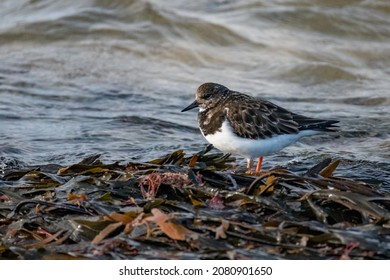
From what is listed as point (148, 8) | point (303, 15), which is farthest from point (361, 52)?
point (148, 8)

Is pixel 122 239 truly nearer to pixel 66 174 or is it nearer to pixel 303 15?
pixel 66 174

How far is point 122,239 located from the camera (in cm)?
281

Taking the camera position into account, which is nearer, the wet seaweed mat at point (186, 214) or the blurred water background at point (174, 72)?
the wet seaweed mat at point (186, 214)

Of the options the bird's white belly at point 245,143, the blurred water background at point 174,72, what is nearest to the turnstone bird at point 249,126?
the bird's white belly at point 245,143

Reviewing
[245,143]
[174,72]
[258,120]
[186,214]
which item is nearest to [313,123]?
[258,120]

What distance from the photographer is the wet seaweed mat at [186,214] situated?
9.04 feet

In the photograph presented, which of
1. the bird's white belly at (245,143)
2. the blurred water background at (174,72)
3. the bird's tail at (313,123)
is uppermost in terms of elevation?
the bird's tail at (313,123)

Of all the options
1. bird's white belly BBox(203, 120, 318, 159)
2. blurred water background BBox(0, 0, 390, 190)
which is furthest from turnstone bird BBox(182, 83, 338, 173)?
blurred water background BBox(0, 0, 390, 190)

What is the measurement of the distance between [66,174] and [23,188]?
253 mm

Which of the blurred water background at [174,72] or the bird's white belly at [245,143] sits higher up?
the bird's white belly at [245,143]

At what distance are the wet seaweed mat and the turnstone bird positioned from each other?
0.42 meters

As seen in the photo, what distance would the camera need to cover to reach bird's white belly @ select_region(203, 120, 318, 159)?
4.02m

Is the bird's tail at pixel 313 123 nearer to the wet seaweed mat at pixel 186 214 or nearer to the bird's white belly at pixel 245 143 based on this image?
the bird's white belly at pixel 245 143

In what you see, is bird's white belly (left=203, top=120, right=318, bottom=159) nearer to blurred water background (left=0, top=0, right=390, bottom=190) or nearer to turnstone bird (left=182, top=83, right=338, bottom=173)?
turnstone bird (left=182, top=83, right=338, bottom=173)
